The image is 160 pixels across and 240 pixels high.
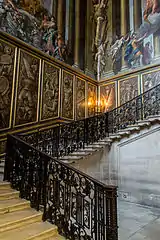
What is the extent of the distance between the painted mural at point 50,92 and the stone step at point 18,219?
15.6 ft

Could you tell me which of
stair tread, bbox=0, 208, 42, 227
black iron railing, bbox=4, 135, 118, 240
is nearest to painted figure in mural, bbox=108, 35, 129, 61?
black iron railing, bbox=4, 135, 118, 240

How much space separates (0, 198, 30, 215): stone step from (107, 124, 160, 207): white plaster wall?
390 cm

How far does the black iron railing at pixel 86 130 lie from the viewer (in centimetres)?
594

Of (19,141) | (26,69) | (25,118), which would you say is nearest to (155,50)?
(26,69)

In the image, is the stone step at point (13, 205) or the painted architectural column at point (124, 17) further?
the painted architectural column at point (124, 17)

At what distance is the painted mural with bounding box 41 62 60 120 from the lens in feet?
25.9

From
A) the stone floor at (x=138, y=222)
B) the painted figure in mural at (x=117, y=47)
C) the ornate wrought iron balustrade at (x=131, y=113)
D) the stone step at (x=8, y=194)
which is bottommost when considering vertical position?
the stone floor at (x=138, y=222)

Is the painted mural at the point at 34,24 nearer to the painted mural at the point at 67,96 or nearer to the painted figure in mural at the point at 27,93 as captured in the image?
the painted mural at the point at 67,96

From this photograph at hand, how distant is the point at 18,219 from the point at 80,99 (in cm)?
731

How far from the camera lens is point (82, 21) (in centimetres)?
1089

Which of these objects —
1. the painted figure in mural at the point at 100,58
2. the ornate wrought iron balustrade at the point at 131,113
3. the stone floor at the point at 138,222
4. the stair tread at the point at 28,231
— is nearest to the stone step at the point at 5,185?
the stair tread at the point at 28,231

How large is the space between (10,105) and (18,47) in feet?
7.46

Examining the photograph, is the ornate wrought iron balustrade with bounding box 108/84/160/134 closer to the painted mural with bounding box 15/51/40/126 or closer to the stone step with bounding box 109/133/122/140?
the stone step with bounding box 109/133/122/140

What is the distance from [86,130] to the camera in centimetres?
663
